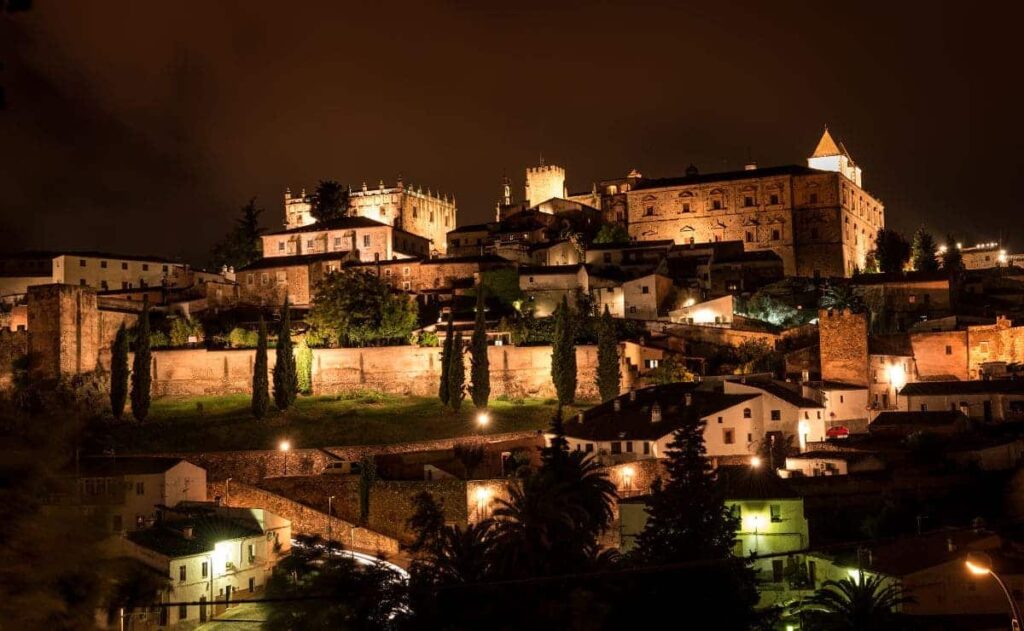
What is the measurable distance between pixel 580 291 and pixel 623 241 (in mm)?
13226

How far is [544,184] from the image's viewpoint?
97.8 m

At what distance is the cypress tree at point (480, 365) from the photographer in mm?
51844

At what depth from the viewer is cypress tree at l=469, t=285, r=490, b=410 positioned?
51.8 m

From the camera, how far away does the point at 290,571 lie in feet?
118

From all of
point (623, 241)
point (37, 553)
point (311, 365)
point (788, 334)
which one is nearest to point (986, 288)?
point (788, 334)

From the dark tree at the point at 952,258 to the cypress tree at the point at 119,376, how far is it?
4519cm

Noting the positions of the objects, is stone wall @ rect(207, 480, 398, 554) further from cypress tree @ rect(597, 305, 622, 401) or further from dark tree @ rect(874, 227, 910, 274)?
dark tree @ rect(874, 227, 910, 274)

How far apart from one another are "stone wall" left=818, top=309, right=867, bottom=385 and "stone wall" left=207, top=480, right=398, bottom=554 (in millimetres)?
20470

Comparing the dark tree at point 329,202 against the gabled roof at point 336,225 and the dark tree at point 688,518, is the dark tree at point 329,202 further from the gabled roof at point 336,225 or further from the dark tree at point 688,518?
the dark tree at point 688,518

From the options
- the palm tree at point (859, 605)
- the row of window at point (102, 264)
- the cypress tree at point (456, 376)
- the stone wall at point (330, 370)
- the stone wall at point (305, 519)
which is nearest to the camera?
the palm tree at point (859, 605)

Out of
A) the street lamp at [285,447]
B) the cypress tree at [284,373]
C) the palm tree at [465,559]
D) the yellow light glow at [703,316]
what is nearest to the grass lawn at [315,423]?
the street lamp at [285,447]

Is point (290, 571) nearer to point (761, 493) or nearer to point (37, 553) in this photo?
point (761, 493)

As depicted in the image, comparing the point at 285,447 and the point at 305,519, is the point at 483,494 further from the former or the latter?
the point at 285,447

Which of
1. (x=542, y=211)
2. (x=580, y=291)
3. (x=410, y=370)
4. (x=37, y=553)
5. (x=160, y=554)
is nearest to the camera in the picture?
(x=37, y=553)
